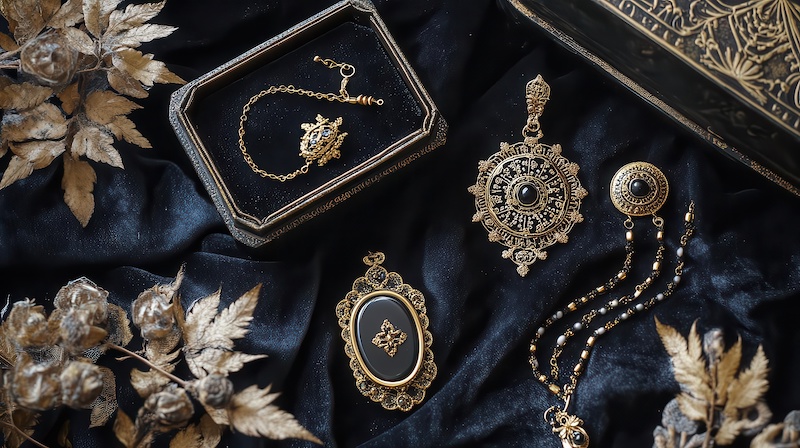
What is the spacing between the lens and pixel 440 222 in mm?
1544

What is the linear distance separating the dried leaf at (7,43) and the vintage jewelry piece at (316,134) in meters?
0.44

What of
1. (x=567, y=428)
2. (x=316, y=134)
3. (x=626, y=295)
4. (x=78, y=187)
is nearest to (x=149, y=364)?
(x=78, y=187)

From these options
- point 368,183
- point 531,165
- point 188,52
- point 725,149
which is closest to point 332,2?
point 188,52

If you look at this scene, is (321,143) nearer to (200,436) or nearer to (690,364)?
(200,436)

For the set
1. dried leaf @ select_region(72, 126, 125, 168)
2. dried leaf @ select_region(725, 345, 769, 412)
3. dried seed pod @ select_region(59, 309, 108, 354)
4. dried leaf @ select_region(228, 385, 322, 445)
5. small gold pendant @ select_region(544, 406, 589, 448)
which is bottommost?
small gold pendant @ select_region(544, 406, 589, 448)

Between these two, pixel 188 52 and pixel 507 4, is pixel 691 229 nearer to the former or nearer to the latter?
pixel 507 4

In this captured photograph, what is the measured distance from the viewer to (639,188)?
59.1 inches

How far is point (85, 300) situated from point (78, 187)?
270 millimetres

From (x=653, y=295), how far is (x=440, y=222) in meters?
Answer: 0.43

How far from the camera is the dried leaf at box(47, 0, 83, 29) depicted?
148cm

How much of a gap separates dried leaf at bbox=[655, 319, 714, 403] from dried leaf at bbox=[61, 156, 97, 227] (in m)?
1.08

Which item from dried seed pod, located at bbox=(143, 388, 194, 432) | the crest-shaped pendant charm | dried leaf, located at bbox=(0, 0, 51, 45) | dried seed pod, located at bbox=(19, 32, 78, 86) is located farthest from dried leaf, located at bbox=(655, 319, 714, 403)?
dried leaf, located at bbox=(0, 0, 51, 45)

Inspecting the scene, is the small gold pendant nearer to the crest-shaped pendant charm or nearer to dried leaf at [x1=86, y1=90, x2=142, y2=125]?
the crest-shaped pendant charm

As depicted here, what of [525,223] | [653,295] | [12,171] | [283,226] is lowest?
[653,295]
